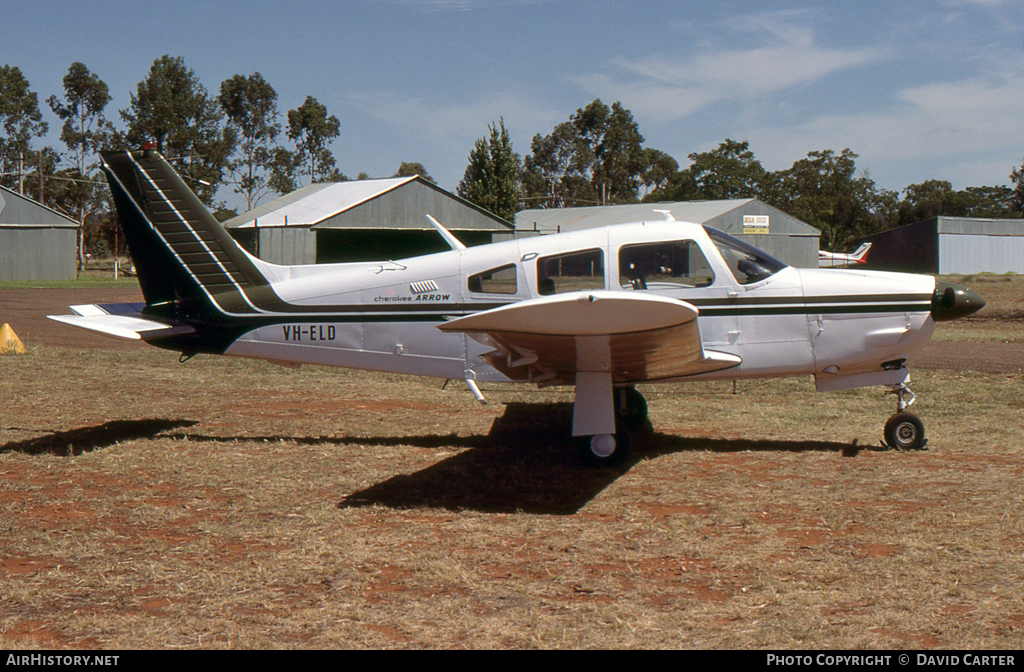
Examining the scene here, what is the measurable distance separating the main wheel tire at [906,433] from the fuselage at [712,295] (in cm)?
41

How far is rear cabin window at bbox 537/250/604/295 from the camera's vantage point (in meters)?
7.98

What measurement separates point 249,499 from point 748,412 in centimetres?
633

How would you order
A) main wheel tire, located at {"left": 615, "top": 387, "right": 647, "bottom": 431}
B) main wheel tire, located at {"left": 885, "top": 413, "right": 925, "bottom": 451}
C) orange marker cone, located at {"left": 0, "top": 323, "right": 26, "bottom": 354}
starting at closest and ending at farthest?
main wheel tire, located at {"left": 885, "top": 413, "right": 925, "bottom": 451} → main wheel tire, located at {"left": 615, "top": 387, "right": 647, "bottom": 431} → orange marker cone, located at {"left": 0, "top": 323, "right": 26, "bottom": 354}

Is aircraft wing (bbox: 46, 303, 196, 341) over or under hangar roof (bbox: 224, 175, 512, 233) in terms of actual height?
under

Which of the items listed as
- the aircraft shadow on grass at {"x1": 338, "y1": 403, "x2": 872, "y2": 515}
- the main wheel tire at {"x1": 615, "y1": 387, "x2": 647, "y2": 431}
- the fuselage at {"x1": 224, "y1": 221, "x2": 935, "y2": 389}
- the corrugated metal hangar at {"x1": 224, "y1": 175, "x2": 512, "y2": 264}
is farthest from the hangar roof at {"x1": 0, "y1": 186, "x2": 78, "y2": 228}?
the main wheel tire at {"x1": 615, "y1": 387, "x2": 647, "y2": 431}

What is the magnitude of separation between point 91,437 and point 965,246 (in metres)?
59.1

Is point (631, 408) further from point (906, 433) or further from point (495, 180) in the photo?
point (495, 180)

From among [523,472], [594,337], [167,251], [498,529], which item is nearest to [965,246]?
Answer: [523,472]

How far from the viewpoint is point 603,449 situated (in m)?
7.73

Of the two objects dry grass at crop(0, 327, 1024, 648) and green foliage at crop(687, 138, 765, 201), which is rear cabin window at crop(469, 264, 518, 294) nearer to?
dry grass at crop(0, 327, 1024, 648)

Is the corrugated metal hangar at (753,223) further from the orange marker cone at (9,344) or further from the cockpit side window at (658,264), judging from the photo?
the cockpit side window at (658,264)

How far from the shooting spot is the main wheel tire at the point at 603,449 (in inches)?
304

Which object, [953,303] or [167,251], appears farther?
[167,251]
